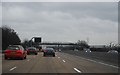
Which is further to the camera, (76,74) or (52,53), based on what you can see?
(52,53)

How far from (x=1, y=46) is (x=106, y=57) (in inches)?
2698

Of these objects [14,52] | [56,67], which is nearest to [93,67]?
[56,67]

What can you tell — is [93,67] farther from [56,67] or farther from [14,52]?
[14,52]

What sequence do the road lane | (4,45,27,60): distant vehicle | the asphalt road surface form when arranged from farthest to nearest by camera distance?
(4,45,27,60): distant vehicle < the road lane < the asphalt road surface

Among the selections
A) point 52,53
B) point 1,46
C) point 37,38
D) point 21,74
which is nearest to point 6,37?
point 1,46

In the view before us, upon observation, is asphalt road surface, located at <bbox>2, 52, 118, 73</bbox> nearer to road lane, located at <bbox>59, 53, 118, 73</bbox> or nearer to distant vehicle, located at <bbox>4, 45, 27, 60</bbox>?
road lane, located at <bbox>59, 53, 118, 73</bbox>

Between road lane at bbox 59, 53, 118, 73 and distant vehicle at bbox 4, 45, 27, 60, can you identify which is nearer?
road lane at bbox 59, 53, 118, 73

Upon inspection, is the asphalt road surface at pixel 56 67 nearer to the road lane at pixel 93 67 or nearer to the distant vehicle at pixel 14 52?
the road lane at pixel 93 67

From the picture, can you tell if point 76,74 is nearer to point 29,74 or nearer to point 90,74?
point 90,74

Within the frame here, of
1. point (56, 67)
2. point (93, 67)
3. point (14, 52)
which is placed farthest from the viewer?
point (14, 52)

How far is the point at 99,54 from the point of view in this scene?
3666 cm

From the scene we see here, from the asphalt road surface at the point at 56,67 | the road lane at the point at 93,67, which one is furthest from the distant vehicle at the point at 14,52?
the road lane at the point at 93,67

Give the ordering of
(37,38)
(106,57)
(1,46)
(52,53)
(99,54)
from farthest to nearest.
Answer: (37,38) < (1,46) < (52,53) < (99,54) < (106,57)

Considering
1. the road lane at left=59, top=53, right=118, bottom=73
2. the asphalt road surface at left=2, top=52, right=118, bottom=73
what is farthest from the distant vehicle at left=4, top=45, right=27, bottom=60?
the road lane at left=59, top=53, right=118, bottom=73
